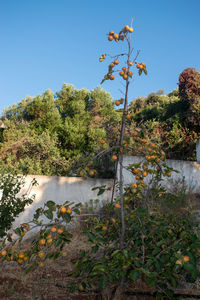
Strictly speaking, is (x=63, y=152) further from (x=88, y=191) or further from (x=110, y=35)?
(x=110, y=35)

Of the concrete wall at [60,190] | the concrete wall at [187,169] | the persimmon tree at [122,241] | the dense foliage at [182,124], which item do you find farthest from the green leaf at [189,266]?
the dense foliage at [182,124]

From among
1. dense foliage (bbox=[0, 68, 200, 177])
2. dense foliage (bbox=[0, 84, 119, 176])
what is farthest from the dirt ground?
dense foliage (bbox=[0, 84, 119, 176])

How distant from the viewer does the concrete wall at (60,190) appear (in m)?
6.47

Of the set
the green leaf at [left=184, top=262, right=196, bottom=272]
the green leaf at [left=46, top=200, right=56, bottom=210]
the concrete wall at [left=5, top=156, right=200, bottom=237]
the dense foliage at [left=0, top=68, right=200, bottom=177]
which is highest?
the dense foliage at [left=0, top=68, right=200, bottom=177]

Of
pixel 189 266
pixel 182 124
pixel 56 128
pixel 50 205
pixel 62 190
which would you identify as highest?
pixel 182 124

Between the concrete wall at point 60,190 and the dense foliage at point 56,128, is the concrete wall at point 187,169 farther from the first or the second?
the dense foliage at point 56,128

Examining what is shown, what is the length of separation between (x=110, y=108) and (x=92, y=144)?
2.90 meters

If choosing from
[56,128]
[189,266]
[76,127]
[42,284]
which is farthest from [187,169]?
[56,128]

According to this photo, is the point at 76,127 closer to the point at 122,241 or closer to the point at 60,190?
the point at 60,190

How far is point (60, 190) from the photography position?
670 centimetres

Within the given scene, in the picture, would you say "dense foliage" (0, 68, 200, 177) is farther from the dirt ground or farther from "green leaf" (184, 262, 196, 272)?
"green leaf" (184, 262, 196, 272)

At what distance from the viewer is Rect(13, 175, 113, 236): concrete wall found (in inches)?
255

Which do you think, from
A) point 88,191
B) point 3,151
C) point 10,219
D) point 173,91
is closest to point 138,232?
point 10,219

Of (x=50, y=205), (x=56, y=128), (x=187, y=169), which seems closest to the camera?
(x=50, y=205)
